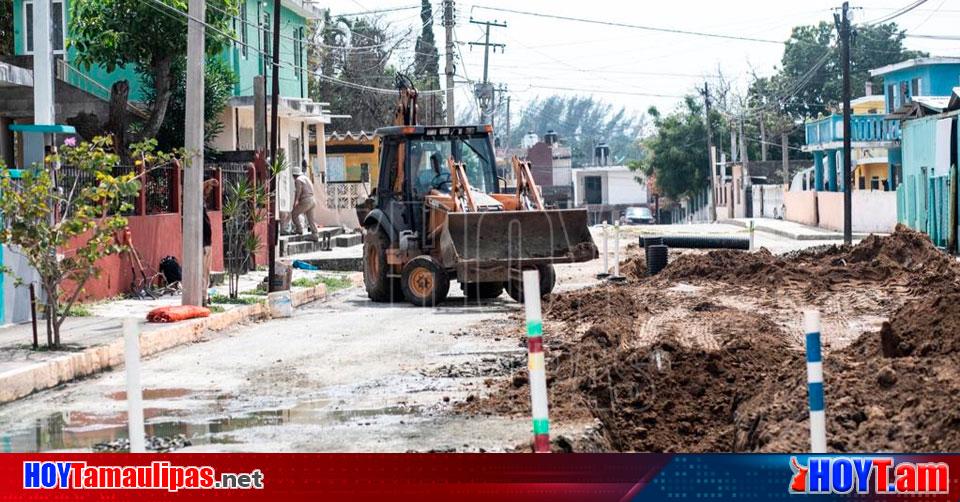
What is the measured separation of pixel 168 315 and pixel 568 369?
7577 millimetres

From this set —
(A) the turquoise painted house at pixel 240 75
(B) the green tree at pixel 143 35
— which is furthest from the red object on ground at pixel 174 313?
(B) the green tree at pixel 143 35

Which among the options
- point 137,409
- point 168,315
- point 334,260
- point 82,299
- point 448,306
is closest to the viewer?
point 137,409

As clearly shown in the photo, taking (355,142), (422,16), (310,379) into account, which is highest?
(422,16)

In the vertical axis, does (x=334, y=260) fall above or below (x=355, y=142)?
below

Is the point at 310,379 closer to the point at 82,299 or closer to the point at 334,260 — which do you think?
the point at 82,299

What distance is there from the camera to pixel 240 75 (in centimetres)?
3769

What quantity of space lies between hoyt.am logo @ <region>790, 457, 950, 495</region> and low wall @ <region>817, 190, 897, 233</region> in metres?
42.9

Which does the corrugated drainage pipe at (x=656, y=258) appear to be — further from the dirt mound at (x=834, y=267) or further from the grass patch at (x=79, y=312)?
the grass patch at (x=79, y=312)

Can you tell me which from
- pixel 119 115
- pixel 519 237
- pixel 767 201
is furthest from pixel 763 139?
pixel 519 237

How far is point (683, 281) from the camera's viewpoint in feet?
82.9

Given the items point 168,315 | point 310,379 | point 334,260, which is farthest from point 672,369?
point 334,260

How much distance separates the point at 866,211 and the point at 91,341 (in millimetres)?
40090

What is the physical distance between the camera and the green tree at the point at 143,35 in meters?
30.0

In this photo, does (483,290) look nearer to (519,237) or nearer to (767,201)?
(519,237)
